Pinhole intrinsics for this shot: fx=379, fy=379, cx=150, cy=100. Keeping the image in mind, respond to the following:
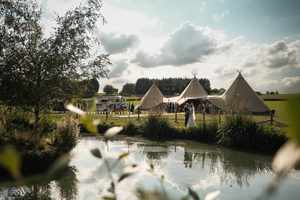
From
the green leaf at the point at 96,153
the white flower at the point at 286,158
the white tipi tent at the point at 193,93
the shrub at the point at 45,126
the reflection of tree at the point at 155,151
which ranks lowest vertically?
the reflection of tree at the point at 155,151

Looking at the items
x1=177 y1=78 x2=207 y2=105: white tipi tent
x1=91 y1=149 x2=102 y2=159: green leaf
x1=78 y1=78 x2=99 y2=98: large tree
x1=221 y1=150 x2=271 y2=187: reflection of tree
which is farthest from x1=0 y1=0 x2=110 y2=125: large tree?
Answer: x1=177 y1=78 x2=207 y2=105: white tipi tent

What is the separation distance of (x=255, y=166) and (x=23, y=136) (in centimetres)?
688

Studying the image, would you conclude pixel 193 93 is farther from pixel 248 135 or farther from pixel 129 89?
pixel 129 89

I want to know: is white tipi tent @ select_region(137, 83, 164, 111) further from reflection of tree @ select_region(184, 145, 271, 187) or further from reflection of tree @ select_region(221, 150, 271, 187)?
reflection of tree @ select_region(221, 150, 271, 187)

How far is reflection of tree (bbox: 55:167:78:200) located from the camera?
8.16 m

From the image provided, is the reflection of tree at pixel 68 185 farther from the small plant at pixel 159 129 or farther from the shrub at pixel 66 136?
the small plant at pixel 159 129

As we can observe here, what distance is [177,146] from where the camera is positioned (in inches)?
613

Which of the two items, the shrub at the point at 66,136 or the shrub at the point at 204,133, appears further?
the shrub at the point at 204,133

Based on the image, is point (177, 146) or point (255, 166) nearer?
point (255, 166)

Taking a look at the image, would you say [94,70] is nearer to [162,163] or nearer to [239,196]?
[162,163]

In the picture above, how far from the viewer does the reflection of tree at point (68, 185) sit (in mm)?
8156

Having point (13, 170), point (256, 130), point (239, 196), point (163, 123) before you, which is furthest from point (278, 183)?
point (163, 123)

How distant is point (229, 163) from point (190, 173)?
2126 millimetres

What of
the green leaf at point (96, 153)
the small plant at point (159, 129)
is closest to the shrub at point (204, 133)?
the small plant at point (159, 129)
